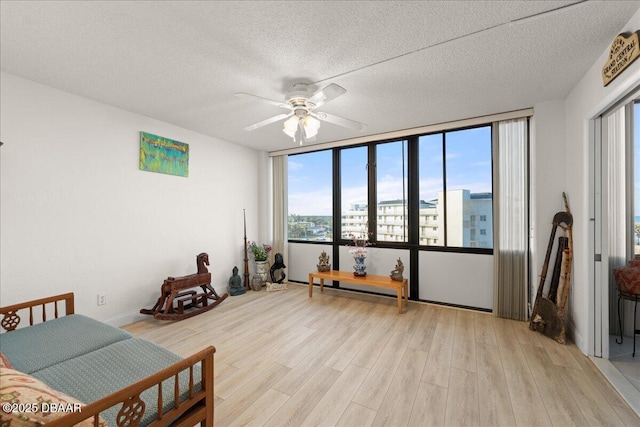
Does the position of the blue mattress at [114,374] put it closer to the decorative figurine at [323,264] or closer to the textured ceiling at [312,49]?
the textured ceiling at [312,49]

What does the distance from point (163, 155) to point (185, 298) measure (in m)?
1.92

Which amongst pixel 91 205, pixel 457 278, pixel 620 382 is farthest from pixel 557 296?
pixel 91 205

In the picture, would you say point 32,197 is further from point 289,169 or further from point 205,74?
point 289,169

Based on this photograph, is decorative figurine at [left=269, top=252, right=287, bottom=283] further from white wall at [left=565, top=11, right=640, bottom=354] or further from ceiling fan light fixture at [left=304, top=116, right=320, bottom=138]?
white wall at [left=565, top=11, right=640, bottom=354]

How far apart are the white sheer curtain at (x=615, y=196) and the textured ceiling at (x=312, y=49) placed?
564 mm

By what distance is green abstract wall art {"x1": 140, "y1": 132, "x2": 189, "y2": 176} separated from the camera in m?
3.28

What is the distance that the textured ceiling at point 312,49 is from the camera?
158 centimetres

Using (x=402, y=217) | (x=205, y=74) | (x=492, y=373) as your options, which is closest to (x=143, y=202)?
Result: (x=205, y=74)

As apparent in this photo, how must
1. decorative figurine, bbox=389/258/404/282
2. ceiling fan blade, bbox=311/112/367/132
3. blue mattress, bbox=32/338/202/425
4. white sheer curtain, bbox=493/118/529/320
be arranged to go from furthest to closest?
decorative figurine, bbox=389/258/404/282, white sheer curtain, bbox=493/118/529/320, ceiling fan blade, bbox=311/112/367/132, blue mattress, bbox=32/338/202/425

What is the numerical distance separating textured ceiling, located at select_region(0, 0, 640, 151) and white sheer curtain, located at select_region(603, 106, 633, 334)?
564mm

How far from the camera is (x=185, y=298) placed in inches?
137

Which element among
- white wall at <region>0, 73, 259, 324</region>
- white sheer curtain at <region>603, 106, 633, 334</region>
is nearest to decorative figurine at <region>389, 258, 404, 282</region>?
white sheer curtain at <region>603, 106, 633, 334</region>

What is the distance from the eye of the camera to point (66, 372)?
1398 mm

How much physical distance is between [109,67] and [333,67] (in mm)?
1860
